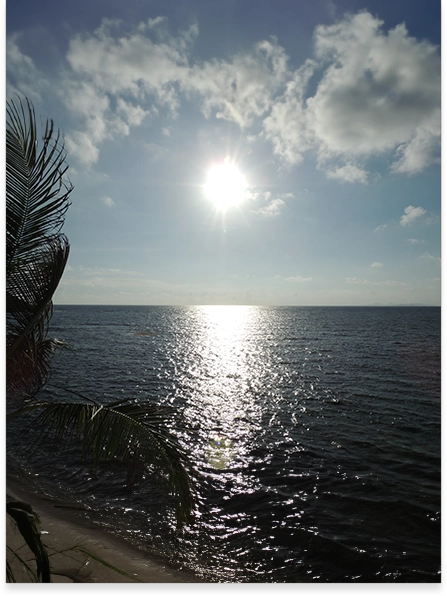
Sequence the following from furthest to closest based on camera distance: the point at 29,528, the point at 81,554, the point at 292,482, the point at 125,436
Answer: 1. the point at 292,482
2. the point at 81,554
3. the point at 125,436
4. the point at 29,528

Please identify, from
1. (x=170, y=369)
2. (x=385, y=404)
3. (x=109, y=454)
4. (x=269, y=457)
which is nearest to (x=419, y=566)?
(x=269, y=457)

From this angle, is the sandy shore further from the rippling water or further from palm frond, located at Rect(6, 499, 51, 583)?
palm frond, located at Rect(6, 499, 51, 583)

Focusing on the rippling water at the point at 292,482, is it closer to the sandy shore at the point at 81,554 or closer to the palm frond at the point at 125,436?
the sandy shore at the point at 81,554

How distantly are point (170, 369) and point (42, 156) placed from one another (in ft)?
126

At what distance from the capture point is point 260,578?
9.45 m

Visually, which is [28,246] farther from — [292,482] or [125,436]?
[292,482]

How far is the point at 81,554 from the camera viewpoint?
31.9 ft

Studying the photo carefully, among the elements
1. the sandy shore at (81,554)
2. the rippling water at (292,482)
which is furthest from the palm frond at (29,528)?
the rippling water at (292,482)

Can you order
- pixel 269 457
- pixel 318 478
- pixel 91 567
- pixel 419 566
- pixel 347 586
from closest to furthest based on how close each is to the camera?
1. pixel 347 586
2. pixel 91 567
3. pixel 419 566
4. pixel 318 478
5. pixel 269 457

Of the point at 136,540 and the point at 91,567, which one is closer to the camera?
the point at 91,567

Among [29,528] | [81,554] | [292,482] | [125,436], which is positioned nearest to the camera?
[29,528]

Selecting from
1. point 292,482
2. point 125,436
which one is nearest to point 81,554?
point 292,482

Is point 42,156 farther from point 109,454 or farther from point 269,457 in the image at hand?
point 269,457
